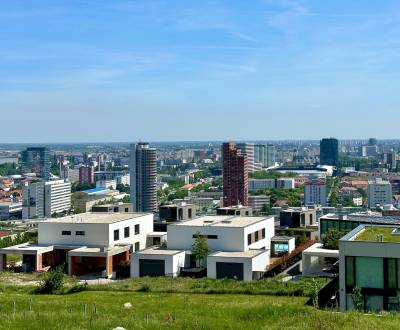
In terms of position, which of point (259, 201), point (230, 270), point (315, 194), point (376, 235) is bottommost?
point (259, 201)

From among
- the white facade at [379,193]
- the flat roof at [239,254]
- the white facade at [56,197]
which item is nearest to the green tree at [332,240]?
the flat roof at [239,254]

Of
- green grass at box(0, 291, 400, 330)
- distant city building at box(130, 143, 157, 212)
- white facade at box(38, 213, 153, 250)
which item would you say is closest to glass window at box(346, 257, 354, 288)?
green grass at box(0, 291, 400, 330)

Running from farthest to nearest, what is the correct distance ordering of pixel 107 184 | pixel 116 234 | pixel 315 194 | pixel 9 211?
pixel 107 184 → pixel 315 194 → pixel 9 211 → pixel 116 234

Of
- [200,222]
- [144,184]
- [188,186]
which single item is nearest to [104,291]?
[200,222]

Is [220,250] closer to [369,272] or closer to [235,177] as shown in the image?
[369,272]

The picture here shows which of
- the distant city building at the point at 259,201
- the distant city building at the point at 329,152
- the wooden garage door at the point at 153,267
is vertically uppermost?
the distant city building at the point at 329,152

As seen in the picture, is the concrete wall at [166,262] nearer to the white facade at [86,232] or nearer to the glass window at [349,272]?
the white facade at [86,232]

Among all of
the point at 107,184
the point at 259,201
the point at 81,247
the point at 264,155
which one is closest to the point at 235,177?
the point at 259,201
